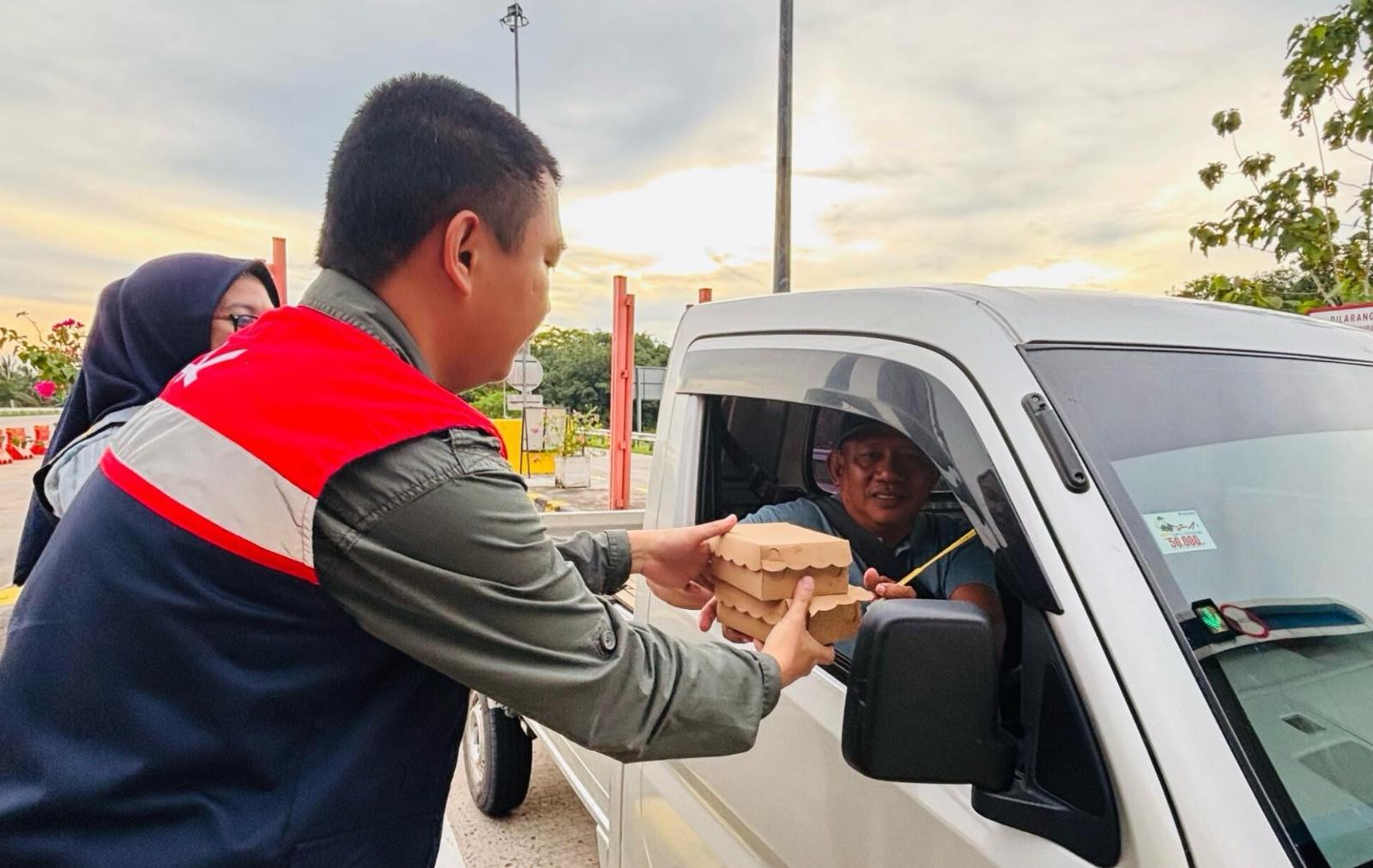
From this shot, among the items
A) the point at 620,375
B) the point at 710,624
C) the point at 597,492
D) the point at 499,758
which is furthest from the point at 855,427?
the point at 597,492

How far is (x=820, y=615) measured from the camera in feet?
4.13

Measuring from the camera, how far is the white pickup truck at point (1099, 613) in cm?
94

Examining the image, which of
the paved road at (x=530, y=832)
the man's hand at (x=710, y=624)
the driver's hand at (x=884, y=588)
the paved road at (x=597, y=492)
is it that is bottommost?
the paved road at (x=597, y=492)

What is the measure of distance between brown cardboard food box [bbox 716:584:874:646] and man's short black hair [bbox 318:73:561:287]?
698 mm

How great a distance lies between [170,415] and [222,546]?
0.18m

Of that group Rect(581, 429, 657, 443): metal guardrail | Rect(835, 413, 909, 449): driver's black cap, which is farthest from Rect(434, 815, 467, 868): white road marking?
Rect(581, 429, 657, 443): metal guardrail

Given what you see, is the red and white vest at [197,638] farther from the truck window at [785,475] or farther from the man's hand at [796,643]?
the truck window at [785,475]

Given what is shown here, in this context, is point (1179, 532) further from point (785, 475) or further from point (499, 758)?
point (499, 758)

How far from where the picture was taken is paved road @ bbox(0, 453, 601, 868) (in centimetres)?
326

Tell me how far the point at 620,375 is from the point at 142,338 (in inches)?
379

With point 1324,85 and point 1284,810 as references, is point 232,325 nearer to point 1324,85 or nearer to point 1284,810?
point 1284,810

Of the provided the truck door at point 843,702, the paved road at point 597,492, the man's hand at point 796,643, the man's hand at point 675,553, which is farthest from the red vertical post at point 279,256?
the man's hand at point 796,643

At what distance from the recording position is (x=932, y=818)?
1179 mm

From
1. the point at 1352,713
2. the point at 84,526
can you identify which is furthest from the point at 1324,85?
the point at 84,526
